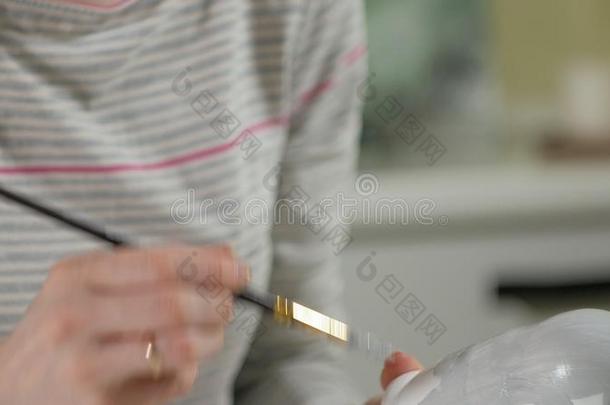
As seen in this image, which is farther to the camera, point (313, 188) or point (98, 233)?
point (313, 188)

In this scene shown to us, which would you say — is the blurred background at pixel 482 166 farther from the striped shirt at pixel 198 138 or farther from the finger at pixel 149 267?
the finger at pixel 149 267

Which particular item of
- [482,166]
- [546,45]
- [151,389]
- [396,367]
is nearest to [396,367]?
[396,367]

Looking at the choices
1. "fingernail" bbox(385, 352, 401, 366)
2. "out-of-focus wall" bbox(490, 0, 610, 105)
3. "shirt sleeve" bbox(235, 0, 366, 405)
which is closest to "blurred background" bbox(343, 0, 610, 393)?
"out-of-focus wall" bbox(490, 0, 610, 105)

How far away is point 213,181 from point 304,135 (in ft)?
0.27

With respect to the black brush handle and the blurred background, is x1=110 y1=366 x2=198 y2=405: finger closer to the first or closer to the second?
the black brush handle

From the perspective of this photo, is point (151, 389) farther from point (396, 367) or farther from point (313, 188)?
point (313, 188)

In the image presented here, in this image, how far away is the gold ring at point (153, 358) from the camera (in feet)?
1.04

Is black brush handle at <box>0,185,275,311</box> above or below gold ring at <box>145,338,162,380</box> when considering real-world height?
above

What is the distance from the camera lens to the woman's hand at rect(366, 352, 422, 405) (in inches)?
14.4

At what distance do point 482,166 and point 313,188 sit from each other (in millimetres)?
649

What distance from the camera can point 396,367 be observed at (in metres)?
0.37

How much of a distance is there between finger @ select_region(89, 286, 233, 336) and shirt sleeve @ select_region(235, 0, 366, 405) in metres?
0.23

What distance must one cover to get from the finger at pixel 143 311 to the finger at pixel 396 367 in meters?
0.10

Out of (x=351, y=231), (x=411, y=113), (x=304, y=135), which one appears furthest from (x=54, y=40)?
(x=411, y=113)
